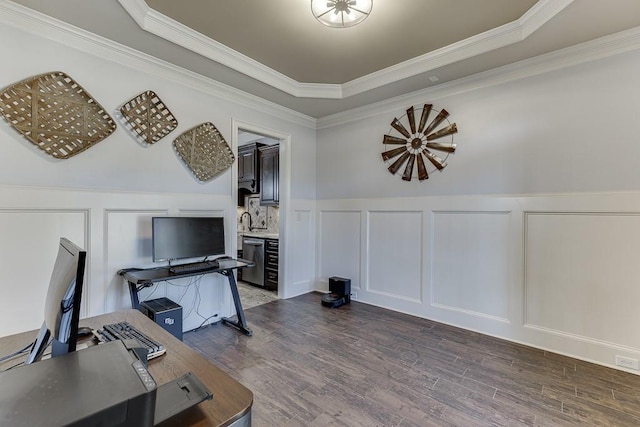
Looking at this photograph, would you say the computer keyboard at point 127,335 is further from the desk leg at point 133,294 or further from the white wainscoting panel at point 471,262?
the white wainscoting panel at point 471,262

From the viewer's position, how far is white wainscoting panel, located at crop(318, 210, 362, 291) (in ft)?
13.4

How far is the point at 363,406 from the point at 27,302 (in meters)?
2.47

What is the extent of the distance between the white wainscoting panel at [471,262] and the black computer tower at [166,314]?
8.63ft

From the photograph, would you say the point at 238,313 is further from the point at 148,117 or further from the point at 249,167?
the point at 249,167

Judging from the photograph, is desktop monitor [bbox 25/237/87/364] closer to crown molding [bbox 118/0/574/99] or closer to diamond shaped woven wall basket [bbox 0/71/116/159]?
diamond shaped woven wall basket [bbox 0/71/116/159]

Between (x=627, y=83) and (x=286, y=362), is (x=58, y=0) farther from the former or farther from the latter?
(x=627, y=83)

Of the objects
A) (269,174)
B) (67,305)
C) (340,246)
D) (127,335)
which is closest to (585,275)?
(340,246)

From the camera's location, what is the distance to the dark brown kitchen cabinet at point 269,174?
4.94 m

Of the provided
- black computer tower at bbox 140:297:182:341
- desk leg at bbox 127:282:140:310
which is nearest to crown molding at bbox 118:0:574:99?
desk leg at bbox 127:282:140:310

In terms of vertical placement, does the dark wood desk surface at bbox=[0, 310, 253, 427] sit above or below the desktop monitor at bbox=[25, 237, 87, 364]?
below

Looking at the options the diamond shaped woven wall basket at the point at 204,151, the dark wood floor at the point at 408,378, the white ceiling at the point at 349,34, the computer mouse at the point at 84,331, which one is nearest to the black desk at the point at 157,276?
the dark wood floor at the point at 408,378

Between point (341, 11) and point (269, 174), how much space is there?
10.7 feet

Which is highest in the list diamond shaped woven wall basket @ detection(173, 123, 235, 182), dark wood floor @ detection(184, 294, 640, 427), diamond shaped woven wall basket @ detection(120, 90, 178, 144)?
diamond shaped woven wall basket @ detection(120, 90, 178, 144)

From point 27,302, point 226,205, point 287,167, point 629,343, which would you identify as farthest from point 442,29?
point 27,302
